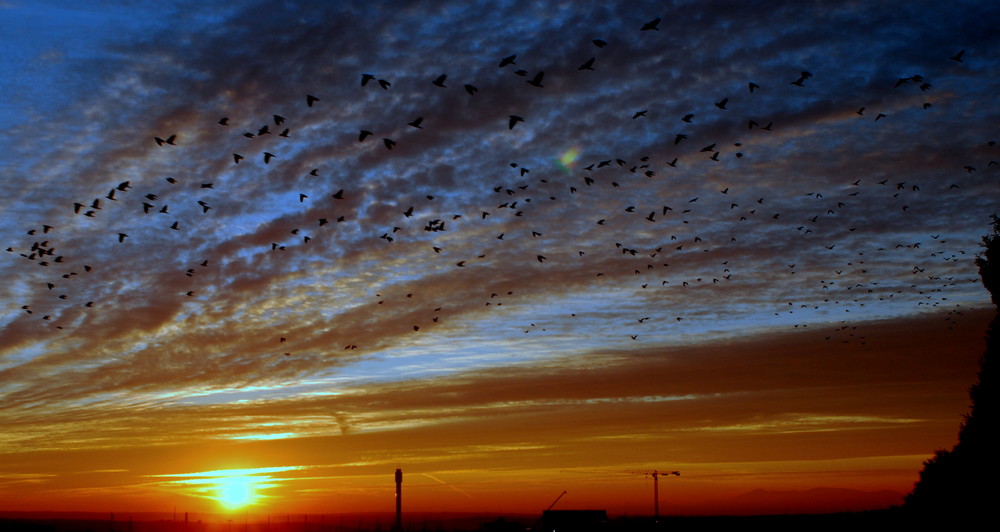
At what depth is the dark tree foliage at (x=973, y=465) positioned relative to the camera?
2662cm

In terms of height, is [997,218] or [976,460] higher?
[997,218]

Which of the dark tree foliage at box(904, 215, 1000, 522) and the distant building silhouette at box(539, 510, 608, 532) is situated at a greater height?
the dark tree foliage at box(904, 215, 1000, 522)

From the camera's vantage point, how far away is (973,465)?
2716 centimetres

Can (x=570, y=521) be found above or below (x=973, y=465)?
below

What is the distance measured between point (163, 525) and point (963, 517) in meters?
148

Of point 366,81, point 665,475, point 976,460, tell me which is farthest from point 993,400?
point 665,475

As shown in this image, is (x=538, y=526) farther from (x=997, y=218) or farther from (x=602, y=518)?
(x=997, y=218)

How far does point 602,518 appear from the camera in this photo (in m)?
58.2

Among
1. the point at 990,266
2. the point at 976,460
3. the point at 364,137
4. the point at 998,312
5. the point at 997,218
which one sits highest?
the point at 364,137

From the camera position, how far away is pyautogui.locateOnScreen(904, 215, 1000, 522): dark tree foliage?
26625mm

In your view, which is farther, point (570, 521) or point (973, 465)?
point (570, 521)

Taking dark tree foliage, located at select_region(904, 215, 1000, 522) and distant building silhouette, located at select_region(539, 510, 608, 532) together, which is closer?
dark tree foliage, located at select_region(904, 215, 1000, 522)

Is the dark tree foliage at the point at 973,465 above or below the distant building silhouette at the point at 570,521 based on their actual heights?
above

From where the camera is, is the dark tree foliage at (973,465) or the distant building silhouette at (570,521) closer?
the dark tree foliage at (973,465)
